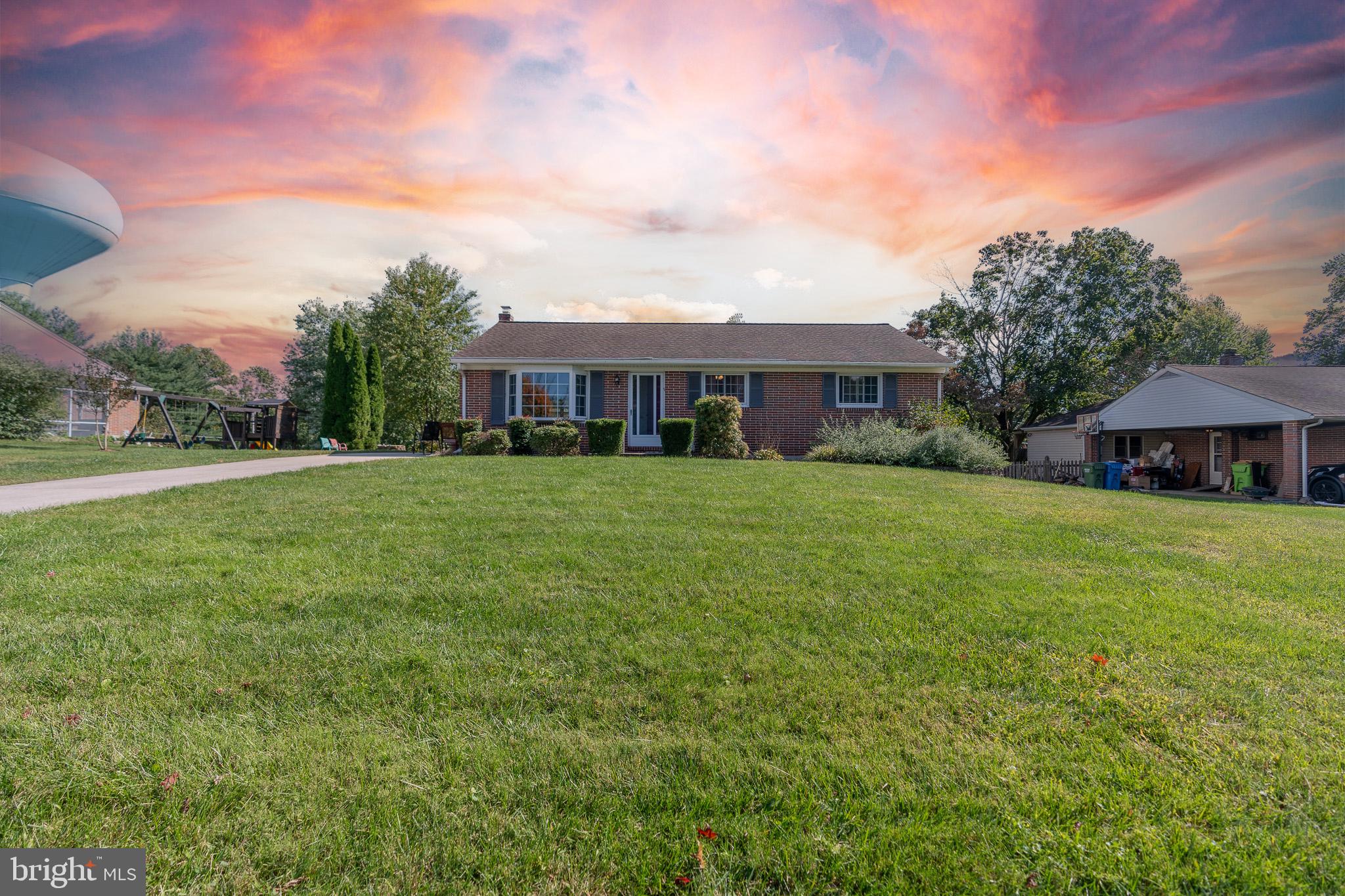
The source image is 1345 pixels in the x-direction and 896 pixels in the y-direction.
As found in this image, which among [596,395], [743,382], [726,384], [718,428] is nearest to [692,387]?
[726,384]

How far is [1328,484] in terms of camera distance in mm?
14211

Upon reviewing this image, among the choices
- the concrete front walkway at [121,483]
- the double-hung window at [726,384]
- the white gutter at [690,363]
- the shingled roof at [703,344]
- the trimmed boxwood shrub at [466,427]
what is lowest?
the concrete front walkway at [121,483]

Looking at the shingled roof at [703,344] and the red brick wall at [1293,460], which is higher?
the shingled roof at [703,344]

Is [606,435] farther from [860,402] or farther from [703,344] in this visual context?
[860,402]

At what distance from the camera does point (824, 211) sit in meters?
12.4

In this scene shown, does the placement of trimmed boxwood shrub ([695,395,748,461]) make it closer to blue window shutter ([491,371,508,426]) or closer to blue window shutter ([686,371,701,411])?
blue window shutter ([686,371,701,411])

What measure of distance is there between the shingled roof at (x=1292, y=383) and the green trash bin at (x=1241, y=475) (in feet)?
7.87

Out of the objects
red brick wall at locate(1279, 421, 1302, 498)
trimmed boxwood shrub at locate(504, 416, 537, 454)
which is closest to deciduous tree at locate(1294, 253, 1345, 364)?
red brick wall at locate(1279, 421, 1302, 498)

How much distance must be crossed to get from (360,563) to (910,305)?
28.4 metres

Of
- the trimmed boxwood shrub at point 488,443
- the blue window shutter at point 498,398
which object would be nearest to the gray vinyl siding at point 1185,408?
the trimmed boxwood shrub at point 488,443

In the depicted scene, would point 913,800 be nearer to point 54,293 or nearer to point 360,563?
point 360,563

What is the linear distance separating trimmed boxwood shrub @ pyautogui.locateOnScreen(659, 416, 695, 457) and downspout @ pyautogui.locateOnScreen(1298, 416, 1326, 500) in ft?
53.9

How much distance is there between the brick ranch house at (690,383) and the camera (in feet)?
55.8

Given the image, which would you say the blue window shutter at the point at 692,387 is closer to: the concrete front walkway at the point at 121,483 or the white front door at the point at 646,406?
the white front door at the point at 646,406
